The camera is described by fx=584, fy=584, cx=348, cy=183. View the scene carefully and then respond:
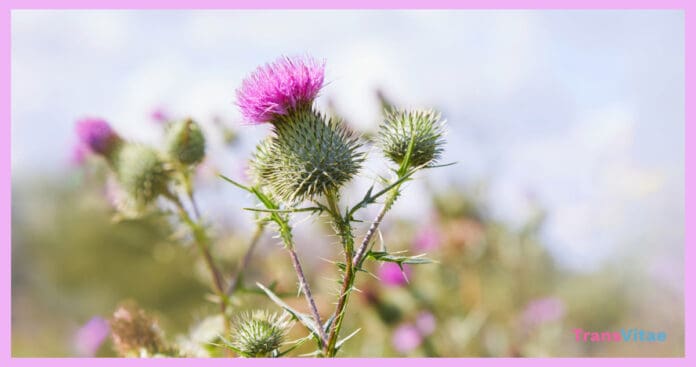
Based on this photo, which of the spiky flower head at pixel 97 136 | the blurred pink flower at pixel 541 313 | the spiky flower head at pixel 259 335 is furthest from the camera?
the blurred pink flower at pixel 541 313

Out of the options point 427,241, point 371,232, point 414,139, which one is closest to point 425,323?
point 427,241

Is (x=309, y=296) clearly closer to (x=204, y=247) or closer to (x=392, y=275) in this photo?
(x=204, y=247)

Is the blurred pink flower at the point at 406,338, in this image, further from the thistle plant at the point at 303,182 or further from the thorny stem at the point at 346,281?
the thorny stem at the point at 346,281

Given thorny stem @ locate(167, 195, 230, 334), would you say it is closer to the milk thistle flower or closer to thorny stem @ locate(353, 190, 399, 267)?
the milk thistle flower

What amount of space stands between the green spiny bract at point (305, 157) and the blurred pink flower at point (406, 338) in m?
2.18

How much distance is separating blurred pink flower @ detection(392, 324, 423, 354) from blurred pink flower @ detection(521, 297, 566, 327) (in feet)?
5.87

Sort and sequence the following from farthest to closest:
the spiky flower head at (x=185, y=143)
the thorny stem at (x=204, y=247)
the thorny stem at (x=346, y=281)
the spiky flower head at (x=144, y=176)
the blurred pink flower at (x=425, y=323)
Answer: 1. the blurred pink flower at (x=425, y=323)
2. the spiky flower head at (x=144, y=176)
3. the spiky flower head at (x=185, y=143)
4. the thorny stem at (x=204, y=247)
5. the thorny stem at (x=346, y=281)

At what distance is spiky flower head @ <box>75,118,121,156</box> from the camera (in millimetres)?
3176

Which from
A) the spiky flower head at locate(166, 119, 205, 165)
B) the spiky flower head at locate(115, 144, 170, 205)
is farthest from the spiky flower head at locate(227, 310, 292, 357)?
the spiky flower head at locate(115, 144, 170, 205)

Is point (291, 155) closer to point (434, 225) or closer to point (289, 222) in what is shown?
point (289, 222)

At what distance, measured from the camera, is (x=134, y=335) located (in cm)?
241

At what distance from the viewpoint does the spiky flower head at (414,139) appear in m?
1.96

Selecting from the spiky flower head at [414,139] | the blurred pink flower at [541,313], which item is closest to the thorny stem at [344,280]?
the spiky flower head at [414,139]

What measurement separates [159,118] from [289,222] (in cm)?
208
